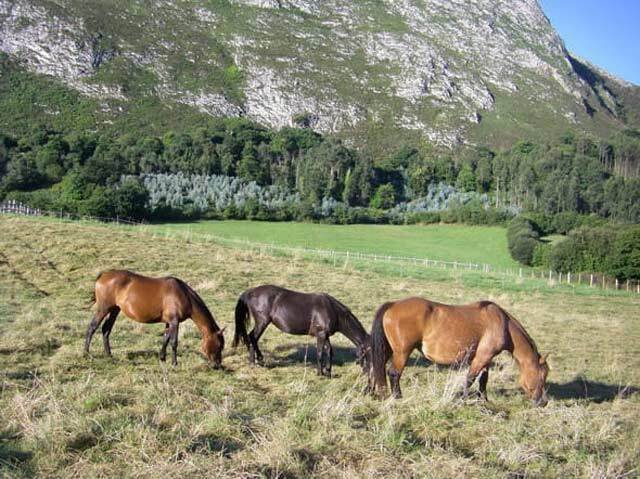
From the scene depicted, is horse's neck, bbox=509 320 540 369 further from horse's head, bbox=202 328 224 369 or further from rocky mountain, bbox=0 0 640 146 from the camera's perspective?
rocky mountain, bbox=0 0 640 146

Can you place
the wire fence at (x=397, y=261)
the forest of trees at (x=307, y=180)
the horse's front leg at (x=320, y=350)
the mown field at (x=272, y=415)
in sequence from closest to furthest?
the mown field at (x=272, y=415), the horse's front leg at (x=320, y=350), the wire fence at (x=397, y=261), the forest of trees at (x=307, y=180)

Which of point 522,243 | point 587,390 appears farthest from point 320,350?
point 522,243

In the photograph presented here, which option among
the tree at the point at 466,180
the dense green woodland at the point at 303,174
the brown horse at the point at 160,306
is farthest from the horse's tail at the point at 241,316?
the tree at the point at 466,180

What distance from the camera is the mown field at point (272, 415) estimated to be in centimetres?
448

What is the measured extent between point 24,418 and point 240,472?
2536mm

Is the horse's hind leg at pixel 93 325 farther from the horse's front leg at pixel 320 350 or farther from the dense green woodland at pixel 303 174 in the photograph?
the dense green woodland at pixel 303 174

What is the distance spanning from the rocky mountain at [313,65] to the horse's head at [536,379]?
411 feet

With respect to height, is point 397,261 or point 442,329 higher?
point 442,329

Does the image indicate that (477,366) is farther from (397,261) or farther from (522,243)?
(522,243)

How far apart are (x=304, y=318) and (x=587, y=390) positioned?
5.53 metres

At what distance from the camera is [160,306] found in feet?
29.4

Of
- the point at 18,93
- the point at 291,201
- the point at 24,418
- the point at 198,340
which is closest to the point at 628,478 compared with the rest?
the point at 24,418

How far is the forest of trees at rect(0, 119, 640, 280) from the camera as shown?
65594 millimetres

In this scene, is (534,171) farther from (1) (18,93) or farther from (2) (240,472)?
(1) (18,93)
